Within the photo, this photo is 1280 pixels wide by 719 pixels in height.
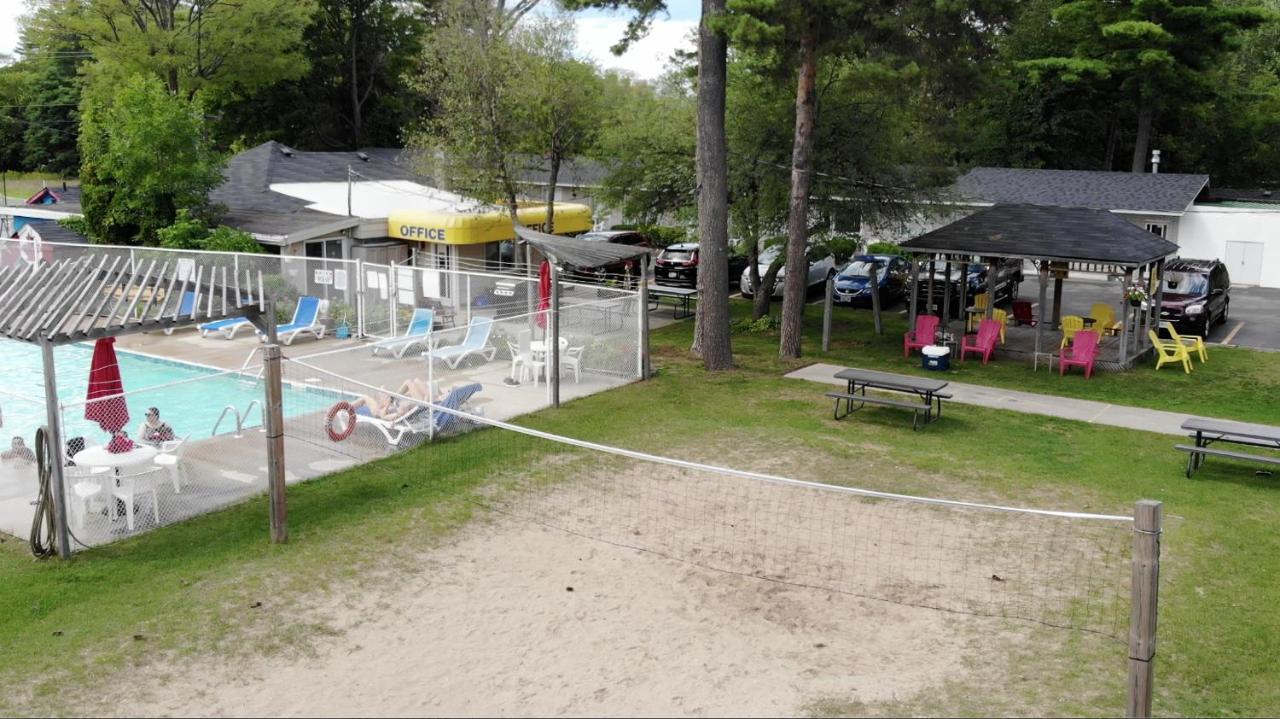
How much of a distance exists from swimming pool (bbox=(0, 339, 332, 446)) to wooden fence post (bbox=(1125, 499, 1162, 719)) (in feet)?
34.4

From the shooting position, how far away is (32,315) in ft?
35.5

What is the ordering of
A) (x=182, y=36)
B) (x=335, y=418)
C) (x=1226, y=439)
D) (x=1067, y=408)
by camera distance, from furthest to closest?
(x=182, y=36) < (x=1067, y=408) < (x=1226, y=439) < (x=335, y=418)

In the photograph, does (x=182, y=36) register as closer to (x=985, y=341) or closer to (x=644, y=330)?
(x=644, y=330)

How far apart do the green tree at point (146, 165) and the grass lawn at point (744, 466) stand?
50.7 feet

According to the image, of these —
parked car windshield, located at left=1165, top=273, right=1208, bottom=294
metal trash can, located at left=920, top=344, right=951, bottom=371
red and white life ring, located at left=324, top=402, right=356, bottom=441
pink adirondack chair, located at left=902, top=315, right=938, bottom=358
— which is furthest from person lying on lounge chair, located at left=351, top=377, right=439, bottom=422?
parked car windshield, located at left=1165, top=273, right=1208, bottom=294

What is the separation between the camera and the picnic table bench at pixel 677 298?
2617cm

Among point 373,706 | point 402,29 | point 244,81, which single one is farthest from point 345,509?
point 402,29

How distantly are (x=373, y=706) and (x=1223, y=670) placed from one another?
617 centimetres

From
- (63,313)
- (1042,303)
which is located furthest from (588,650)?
(1042,303)

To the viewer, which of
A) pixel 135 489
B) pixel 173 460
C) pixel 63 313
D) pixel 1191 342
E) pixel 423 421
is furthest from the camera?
pixel 1191 342

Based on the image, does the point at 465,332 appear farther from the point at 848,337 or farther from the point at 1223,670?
the point at 1223,670

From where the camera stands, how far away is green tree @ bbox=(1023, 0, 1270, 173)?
42.4 metres

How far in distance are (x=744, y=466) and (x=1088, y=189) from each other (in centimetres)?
2995

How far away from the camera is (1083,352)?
20250 mm
